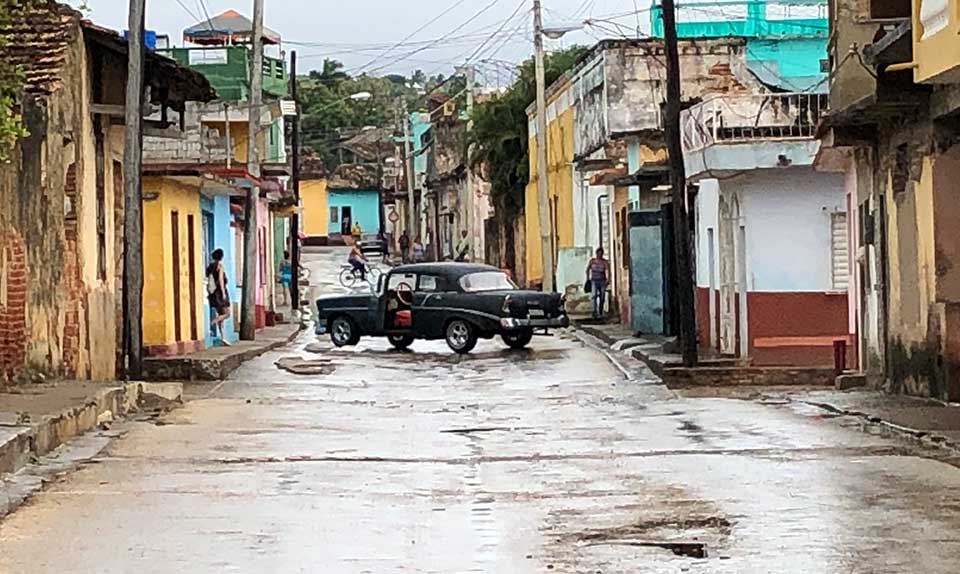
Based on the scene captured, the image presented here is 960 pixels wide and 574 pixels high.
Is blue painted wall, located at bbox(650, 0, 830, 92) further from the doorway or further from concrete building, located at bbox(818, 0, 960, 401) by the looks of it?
the doorway

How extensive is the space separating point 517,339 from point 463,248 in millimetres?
40290

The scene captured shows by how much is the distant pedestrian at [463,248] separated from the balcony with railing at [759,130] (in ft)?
151

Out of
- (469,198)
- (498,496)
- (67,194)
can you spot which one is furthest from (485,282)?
(469,198)

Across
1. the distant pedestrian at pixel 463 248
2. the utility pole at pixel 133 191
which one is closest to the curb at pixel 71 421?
the utility pole at pixel 133 191

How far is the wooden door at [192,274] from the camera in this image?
3322cm

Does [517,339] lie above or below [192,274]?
below

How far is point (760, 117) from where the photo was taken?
27.4 meters

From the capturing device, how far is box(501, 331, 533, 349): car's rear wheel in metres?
34.6

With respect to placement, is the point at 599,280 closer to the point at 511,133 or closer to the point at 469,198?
the point at 511,133

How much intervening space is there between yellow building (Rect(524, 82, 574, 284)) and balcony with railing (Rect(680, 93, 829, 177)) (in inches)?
934

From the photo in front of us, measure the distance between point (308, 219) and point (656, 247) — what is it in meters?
61.3

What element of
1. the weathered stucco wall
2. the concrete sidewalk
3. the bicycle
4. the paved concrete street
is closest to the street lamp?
A: the bicycle

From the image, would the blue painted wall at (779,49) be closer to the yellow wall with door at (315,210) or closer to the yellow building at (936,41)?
the yellow building at (936,41)

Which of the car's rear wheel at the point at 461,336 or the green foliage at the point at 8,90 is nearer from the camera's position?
the green foliage at the point at 8,90
